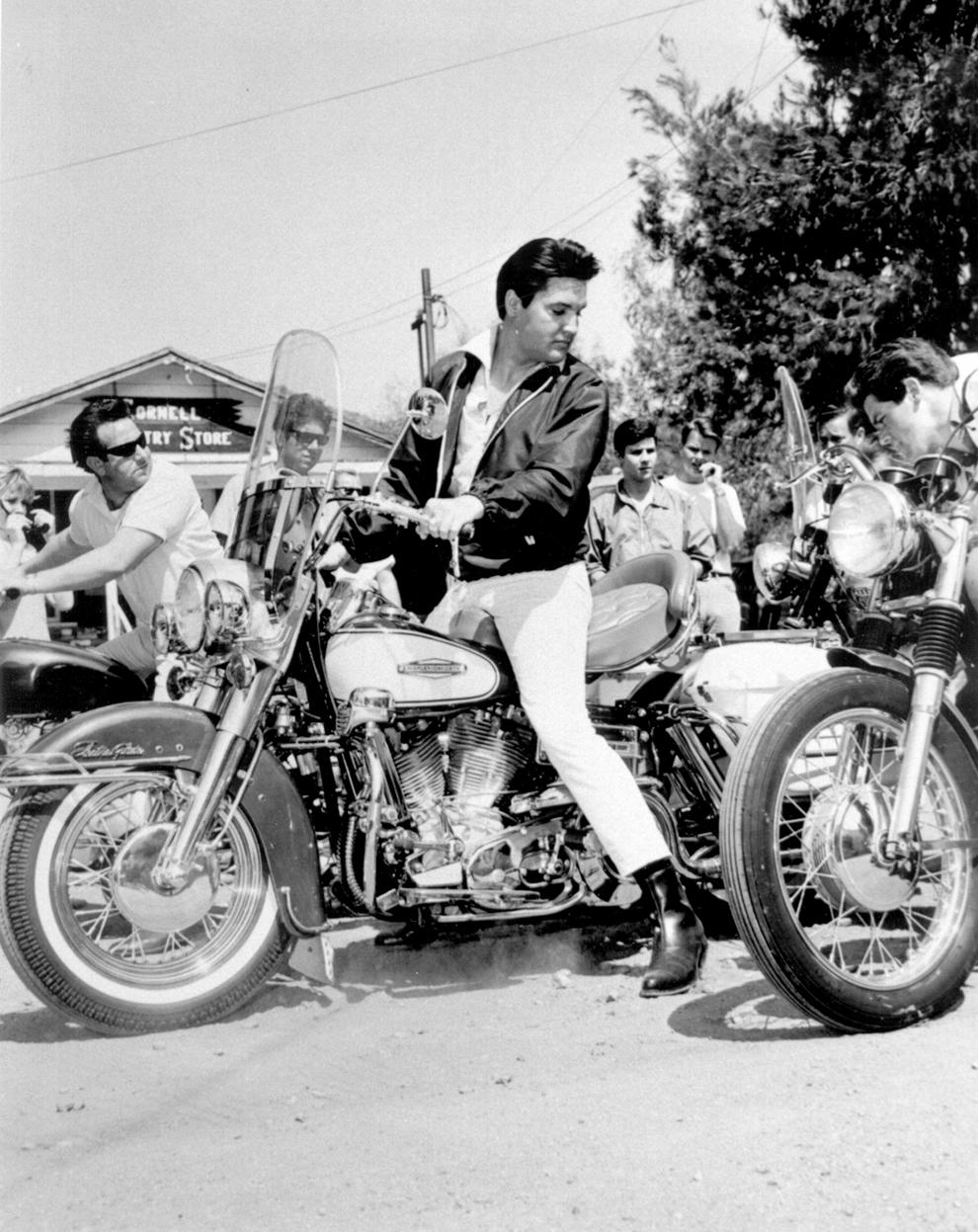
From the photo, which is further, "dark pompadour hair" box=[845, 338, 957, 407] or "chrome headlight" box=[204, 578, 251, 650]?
"dark pompadour hair" box=[845, 338, 957, 407]

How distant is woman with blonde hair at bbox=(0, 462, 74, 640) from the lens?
6.10 metres

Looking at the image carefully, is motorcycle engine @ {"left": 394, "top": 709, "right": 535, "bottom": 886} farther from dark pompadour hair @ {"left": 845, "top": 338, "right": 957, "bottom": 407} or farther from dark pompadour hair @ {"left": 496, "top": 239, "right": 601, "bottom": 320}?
dark pompadour hair @ {"left": 845, "top": 338, "right": 957, "bottom": 407}

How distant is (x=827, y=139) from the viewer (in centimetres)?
1255

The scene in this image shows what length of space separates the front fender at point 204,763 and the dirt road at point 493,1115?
0.34 m

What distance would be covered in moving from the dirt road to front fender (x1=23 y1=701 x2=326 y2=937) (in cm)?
34

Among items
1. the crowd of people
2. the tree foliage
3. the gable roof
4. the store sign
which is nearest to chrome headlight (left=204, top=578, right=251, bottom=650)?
the crowd of people

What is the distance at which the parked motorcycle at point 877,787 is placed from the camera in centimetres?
295

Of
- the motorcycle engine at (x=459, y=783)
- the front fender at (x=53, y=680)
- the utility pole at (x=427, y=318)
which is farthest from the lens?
the utility pole at (x=427, y=318)

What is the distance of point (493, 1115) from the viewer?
259 cm

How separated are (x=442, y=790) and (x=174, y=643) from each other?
81cm

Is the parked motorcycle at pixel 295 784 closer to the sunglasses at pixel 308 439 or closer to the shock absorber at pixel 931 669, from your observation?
the sunglasses at pixel 308 439

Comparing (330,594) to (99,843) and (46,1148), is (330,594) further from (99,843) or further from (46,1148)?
(46,1148)

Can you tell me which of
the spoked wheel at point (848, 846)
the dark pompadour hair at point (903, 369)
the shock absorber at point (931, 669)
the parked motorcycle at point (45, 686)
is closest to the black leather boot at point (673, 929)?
the spoked wheel at point (848, 846)

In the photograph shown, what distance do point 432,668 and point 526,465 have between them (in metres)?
0.60
